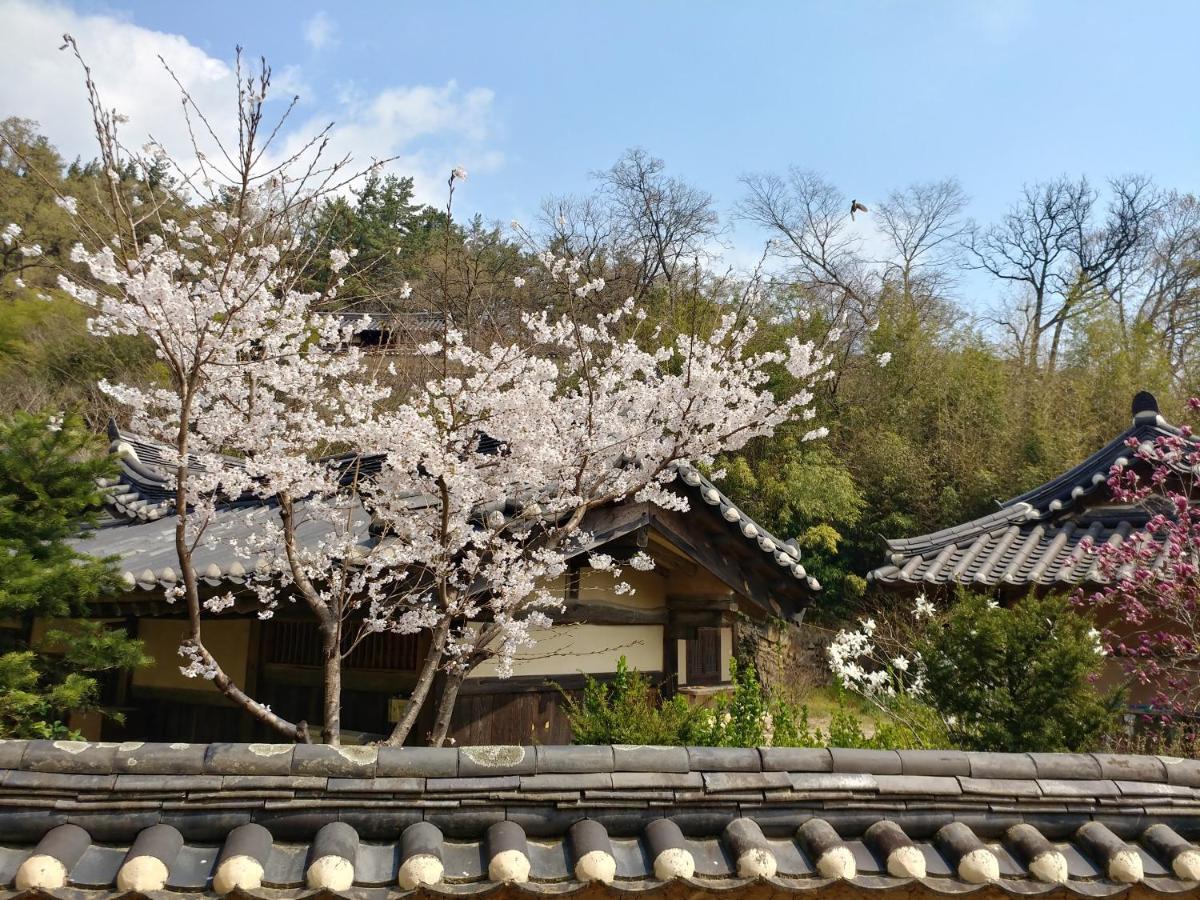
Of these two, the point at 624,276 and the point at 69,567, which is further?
the point at 624,276

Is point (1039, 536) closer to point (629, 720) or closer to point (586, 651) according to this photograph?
point (586, 651)

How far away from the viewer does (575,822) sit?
8.22 feet

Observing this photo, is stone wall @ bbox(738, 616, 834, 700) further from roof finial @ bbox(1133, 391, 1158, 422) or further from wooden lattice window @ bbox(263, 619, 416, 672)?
wooden lattice window @ bbox(263, 619, 416, 672)

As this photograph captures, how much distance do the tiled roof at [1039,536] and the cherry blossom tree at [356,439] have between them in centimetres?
359

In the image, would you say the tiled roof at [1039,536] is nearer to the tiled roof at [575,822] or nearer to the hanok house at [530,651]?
the hanok house at [530,651]

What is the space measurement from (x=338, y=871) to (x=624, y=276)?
20.8 metres

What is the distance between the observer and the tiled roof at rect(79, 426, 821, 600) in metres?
5.94

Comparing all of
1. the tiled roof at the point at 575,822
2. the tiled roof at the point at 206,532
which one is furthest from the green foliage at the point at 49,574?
the tiled roof at the point at 575,822

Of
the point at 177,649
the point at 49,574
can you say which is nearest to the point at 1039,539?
the point at 177,649

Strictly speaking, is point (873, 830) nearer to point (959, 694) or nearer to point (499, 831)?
point (499, 831)

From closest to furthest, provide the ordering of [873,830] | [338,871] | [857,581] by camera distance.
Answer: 1. [338,871]
2. [873,830]
3. [857,581]

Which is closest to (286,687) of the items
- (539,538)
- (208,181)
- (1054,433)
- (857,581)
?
(539,538)

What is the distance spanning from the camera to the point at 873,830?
2.64 m

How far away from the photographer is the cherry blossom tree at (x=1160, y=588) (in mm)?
6500
